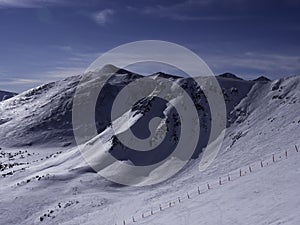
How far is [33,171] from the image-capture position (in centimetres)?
6962

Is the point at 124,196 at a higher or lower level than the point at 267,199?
lower

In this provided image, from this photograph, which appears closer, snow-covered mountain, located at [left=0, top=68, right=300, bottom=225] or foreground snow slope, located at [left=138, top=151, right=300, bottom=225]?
foreground snow slope, located at [left=138, top=151, right=300, bottom=225]

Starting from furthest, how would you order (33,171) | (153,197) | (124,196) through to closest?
(33,171) < (124,196) < (153,197)

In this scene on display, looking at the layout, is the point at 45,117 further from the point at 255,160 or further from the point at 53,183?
the point at 255,160

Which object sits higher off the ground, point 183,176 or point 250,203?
point 250,203

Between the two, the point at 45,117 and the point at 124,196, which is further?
the point at 45,117

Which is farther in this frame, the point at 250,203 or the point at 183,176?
the point at 183,176

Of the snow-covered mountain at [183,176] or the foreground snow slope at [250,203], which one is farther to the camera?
the snow-covered mountain at [183,176]

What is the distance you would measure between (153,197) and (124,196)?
7.29 meters

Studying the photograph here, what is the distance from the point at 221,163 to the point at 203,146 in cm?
1225

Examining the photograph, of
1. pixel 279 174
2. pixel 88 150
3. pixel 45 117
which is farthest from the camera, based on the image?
pixel 45 117

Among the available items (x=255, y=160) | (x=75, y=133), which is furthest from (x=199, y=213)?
(x=75, y=133)

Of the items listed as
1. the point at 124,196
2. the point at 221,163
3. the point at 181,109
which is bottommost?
the point at 124,196

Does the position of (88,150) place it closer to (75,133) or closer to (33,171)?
(33,171)
